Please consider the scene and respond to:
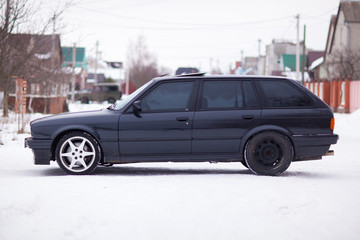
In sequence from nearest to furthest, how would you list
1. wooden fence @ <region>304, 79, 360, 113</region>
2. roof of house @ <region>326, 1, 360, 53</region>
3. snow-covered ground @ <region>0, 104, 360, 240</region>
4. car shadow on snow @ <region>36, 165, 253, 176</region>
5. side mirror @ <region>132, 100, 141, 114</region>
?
1. snow-covered ground @ <region>0, 104, 360, 240</region>
2. side mirror @ <region>132, 100, 141, 114</region>
3. car shadow on snow @ <region>36, 165, 253, 176</region>
4. wooden fence @ <region>304, 79, 360, 113</region>
5. roof of house @ <region>326, 1, 360, 53</region>

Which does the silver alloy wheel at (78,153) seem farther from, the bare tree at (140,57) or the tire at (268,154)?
the bare tree at (140,57)

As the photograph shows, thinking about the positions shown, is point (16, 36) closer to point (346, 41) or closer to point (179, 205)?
point (179, 205)

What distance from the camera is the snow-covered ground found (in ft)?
16.8

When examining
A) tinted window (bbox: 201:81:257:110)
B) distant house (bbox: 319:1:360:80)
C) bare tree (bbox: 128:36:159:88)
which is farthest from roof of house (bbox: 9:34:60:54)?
bare tree (bbox: 128:36:159:88)

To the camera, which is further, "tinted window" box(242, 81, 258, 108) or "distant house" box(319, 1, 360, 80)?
"distant house" box(319, 1, 360, 80)

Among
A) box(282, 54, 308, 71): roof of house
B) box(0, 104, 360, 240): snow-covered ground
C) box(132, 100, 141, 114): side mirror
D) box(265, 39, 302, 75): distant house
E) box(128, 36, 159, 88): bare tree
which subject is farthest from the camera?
box(128, 36, 159, 88): bare tree

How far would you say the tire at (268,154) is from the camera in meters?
8.23

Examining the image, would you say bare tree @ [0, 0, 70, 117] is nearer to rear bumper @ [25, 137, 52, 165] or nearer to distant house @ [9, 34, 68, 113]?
distant house @ [9, 34, 68, 113]

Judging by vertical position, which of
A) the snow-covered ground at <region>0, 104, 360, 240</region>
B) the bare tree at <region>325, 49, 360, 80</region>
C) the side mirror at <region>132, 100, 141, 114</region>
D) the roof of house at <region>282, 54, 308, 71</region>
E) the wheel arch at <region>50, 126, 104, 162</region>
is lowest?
the snow-covered ground at <region>0, 104, 360, 240</region>

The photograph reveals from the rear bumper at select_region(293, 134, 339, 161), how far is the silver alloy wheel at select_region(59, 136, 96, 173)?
3.05 meters

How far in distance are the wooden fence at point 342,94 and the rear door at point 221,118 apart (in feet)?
81.9

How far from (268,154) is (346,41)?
4865 cm

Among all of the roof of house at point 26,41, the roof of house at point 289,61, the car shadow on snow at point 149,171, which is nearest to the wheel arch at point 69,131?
the car shadow on snow at point 149,171

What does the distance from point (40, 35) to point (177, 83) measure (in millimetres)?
12347
